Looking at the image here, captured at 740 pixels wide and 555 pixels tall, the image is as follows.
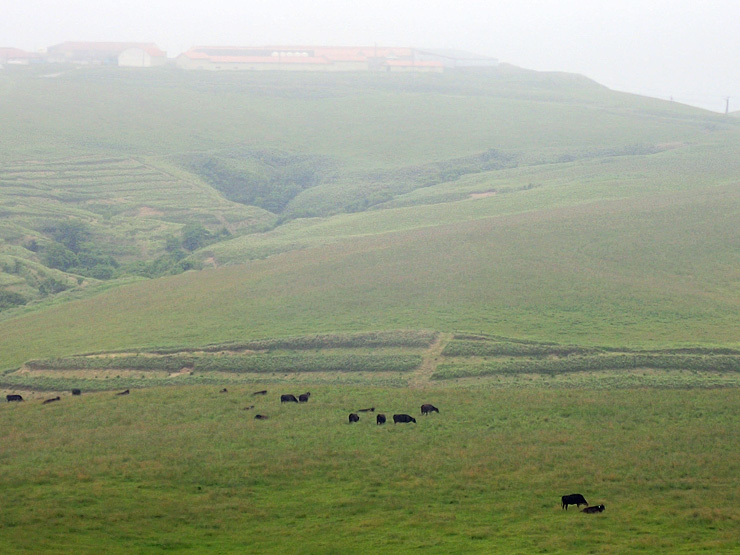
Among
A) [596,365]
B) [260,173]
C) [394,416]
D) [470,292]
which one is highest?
[260,173]

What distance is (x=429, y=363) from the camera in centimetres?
4834

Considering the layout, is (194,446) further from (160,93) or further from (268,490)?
(160,93)

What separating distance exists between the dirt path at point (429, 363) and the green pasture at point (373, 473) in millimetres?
5102

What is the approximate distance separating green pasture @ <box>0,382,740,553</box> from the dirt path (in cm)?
510

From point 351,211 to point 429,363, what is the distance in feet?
238

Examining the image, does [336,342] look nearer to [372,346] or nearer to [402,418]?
[372,346]

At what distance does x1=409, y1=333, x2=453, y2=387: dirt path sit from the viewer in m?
45.8

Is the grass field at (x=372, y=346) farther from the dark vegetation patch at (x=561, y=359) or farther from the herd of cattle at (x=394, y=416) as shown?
the herd of cattle at (x=394, y=416)

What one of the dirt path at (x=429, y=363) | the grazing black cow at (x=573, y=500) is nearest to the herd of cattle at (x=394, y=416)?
the grazing black cow at (x=573, y=500)

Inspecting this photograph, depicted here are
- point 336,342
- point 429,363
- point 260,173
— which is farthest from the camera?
point 260,173

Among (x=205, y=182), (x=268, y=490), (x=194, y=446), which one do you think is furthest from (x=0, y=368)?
(x=205, y=182)

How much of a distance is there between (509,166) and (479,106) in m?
44.8

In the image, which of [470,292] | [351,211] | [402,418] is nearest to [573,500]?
[402,418]

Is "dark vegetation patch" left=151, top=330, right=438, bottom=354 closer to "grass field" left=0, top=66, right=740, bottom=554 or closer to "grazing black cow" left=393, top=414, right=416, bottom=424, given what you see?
"grass field" left=0, top=66, right=740, bottom=554
